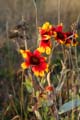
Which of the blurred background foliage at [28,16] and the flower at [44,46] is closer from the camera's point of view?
the flower at [44,46]

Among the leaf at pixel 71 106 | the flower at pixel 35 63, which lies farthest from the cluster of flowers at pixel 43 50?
the leaf at pixel 71 106

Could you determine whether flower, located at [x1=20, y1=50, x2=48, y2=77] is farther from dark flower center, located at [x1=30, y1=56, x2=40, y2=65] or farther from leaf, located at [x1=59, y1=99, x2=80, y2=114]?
leaf, located at [x1=59, y1=99, x2=80, y2=114]

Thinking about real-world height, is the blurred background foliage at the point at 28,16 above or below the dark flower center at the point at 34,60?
above

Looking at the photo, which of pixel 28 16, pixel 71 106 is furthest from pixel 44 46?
pixel 28 16

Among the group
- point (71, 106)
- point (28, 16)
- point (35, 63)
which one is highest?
point (28, 16)

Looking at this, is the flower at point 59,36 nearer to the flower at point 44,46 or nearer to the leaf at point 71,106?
the flower at point 44,46

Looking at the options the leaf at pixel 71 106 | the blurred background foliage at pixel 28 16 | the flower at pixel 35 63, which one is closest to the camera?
the flower at pixel 35 63

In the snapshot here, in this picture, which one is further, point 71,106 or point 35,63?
point 71,106

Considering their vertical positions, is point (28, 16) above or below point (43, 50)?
above

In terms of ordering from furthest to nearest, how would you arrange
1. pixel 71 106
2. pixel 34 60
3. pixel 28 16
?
pixel 28 16 → pixel 71 106 → pixel 34 60

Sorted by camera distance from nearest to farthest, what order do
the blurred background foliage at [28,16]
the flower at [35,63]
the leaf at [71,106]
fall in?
1. the flower at [35,63]
2. the leaf at [71,106]
3. the blurred background foliage at [28,16]

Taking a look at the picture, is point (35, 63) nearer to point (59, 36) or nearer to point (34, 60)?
point (34, 60)

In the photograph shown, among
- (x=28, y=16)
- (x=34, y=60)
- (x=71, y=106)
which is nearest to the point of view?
(x=34, y=60)

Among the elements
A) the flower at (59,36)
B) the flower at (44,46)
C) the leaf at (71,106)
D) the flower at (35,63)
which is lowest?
the leaf at (71,106)
